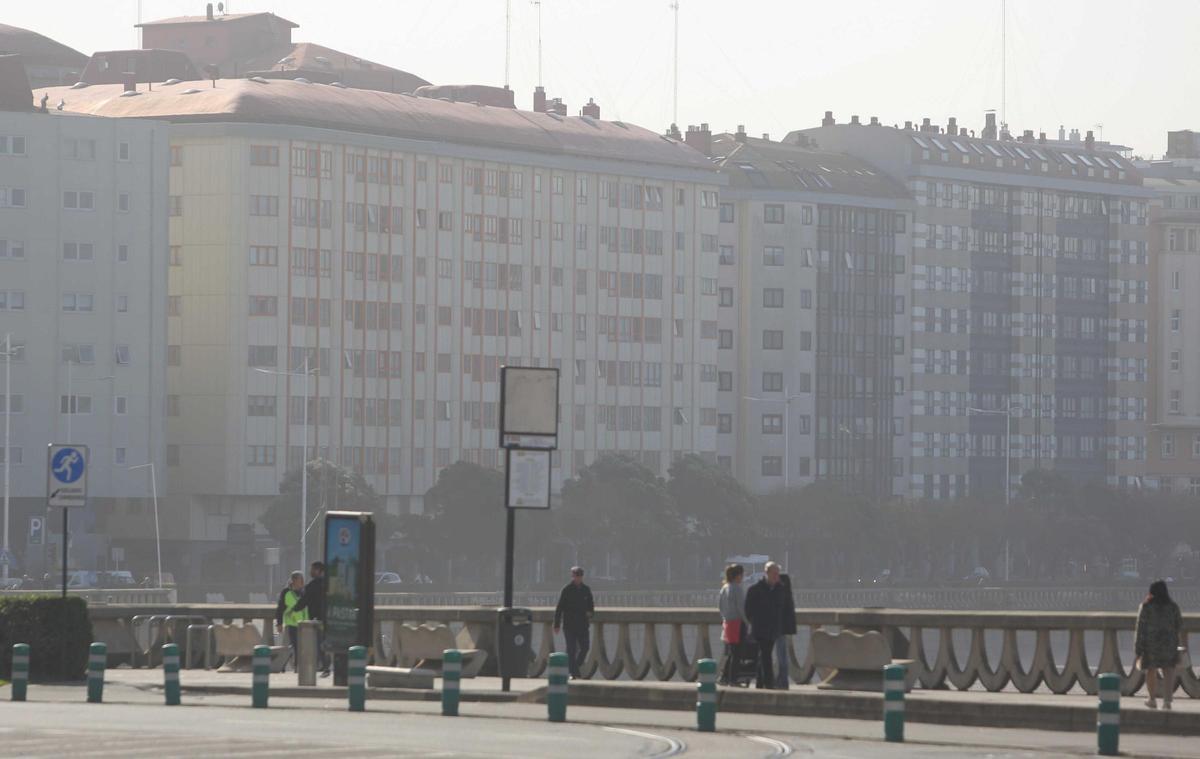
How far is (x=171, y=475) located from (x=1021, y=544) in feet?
213

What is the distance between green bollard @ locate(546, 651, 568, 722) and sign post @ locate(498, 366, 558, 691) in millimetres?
4574

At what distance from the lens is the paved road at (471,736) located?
2503cm

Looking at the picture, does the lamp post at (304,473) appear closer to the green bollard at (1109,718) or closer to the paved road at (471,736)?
the paved road at (471,736)

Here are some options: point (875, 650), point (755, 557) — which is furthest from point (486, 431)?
point (875, 650)

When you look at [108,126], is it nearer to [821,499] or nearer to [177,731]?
[821,499]

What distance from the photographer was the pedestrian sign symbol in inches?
1513

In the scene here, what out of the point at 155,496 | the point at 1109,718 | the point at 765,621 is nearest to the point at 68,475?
the point at 765,621

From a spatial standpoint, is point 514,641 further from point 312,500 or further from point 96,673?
point 312,500

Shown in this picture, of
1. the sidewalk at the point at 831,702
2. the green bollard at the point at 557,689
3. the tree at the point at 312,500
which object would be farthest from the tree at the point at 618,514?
the green bollard at the point at 557,689

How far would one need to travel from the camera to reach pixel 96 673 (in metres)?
34.4

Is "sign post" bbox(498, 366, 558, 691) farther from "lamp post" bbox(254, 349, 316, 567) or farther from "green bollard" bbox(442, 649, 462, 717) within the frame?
"lamp post" bbox(254, 349, 316, 567)

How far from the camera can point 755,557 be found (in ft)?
555

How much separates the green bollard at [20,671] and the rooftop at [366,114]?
4979 inches

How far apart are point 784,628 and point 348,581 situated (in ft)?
20.0
